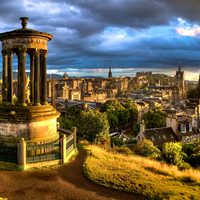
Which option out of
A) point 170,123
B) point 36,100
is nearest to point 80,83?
point 170,123

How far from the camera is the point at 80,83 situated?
181375 millimetres

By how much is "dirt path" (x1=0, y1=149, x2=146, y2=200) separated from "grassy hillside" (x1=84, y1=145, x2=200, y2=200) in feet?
1.92

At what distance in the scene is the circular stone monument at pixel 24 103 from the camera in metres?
14.4

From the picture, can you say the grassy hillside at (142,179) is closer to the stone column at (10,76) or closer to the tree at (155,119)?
the stone column at (10,76)

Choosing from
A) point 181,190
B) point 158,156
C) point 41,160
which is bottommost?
point 158,156

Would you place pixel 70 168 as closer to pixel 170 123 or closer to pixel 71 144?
pixel 71 144

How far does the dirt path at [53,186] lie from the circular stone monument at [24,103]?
287cm

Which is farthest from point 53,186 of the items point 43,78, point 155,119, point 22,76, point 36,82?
point 155,119

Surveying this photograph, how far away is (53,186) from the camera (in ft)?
35.7

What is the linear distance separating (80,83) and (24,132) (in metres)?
168

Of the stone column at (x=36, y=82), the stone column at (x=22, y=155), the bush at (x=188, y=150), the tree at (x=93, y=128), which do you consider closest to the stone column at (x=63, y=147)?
the stone column at (x=22, y=155)

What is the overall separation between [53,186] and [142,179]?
4.99 metres

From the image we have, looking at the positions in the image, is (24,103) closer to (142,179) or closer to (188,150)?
(142,179)

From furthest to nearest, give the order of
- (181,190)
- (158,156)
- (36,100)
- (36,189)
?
1. (158,156)
2. (36,100)
3. (181,190)
4. (36,189)
